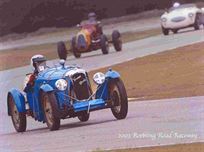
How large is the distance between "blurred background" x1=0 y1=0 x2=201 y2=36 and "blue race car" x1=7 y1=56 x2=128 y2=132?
42.8 inches

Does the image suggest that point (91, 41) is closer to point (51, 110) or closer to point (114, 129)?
point (51, 110)

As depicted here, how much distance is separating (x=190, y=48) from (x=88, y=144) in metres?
11.9

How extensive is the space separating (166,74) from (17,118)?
202 inches

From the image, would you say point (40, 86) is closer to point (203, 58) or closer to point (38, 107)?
point (38, 107)

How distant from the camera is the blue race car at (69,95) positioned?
13961mm

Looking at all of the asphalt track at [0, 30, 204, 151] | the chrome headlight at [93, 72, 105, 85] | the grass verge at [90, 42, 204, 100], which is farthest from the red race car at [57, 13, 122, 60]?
the chrome headlight at [93, 72, 105, 85]

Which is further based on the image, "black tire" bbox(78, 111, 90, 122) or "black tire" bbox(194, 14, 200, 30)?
"black tire" bbox(194, 14, 200, 30)

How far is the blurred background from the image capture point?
15.1 meters

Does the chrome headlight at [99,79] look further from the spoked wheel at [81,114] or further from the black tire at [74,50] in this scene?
the black tire at [74,50]

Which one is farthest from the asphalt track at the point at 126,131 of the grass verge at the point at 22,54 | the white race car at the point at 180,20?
the white race car at the point at 180,20

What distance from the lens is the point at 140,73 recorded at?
67.6 feet

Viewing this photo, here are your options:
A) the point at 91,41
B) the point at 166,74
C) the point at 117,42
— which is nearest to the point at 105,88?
the point at 166,74

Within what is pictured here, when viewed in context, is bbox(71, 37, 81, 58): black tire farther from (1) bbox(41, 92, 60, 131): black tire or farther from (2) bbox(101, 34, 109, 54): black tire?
(1) bbox(41, 92, 60, 131): black tire

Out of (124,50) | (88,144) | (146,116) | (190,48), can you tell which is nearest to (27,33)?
(146,116)
